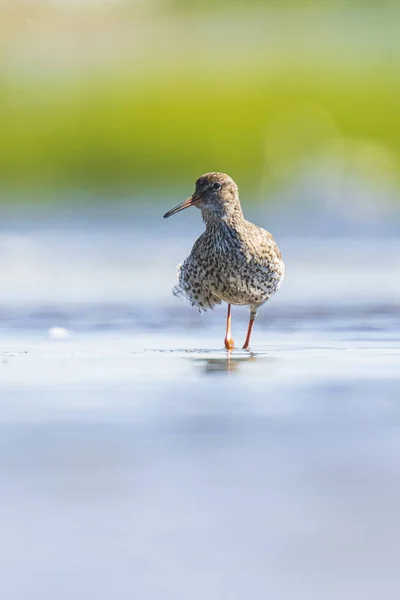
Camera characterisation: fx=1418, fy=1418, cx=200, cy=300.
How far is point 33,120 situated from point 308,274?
13.7 meters

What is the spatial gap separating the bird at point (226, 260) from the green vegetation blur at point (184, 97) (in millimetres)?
10146

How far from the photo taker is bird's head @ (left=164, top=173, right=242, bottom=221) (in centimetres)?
905

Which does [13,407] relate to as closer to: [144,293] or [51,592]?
[51,592]

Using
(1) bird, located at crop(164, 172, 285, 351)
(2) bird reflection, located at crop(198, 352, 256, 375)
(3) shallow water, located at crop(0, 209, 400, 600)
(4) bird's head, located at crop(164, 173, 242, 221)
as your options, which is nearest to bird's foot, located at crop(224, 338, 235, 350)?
(1) bird, located at crop(164, 172, 285, 351)

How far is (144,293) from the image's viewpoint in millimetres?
10805

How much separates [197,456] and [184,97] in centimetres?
2263

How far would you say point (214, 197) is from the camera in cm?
912

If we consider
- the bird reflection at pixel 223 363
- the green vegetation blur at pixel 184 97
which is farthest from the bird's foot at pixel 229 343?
the green vegetation blur at pixel 184 97

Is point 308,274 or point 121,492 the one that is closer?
point 121,492

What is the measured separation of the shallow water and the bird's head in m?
0.79

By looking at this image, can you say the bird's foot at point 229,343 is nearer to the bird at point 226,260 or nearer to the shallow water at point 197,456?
the bird at point 226,260

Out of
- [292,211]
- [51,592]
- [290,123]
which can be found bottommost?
[51,592]

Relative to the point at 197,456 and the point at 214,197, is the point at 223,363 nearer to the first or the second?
the point at 214,197

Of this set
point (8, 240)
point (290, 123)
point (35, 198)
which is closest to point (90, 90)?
point (290, 123)
